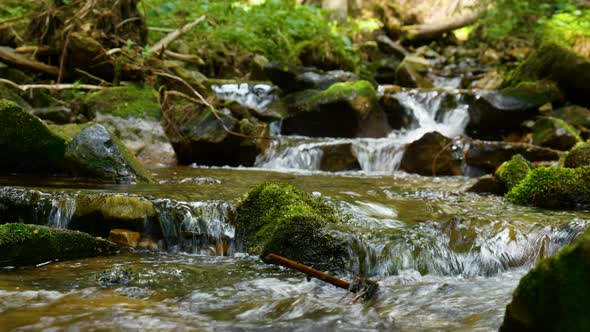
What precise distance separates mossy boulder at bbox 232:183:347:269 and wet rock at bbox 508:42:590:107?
7.90 metres

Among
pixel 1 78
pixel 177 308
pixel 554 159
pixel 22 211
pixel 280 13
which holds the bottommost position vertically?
pixel 177 308

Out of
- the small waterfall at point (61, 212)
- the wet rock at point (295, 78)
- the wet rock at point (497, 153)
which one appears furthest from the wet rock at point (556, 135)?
the small waterfall at point (61, 212)

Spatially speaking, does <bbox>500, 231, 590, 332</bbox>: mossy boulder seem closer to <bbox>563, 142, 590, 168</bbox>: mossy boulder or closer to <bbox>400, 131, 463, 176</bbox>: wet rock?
<bbox>563, 142, 590, 168</bbox>: mossy boulder

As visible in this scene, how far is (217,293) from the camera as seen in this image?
359 cm

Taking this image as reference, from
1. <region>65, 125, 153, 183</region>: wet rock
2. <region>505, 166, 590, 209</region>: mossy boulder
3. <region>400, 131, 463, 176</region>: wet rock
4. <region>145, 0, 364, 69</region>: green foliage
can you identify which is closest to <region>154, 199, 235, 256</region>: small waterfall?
<region>65, 125, 153, 183</region>: wet rock

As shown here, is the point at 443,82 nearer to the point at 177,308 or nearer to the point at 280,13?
the point at 280,13

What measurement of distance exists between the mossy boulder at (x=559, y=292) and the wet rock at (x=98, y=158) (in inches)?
204

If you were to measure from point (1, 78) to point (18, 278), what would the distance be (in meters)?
6.20

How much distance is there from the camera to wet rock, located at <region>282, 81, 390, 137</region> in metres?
11.3

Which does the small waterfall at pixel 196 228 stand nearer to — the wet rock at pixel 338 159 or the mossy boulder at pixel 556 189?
the mossy boulder at pixel 556 189

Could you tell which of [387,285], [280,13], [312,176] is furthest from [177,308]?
[280,13]

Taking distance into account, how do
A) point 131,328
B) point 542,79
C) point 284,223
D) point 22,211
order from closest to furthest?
point 131,328, point 284,223, point 22,211, point 542,79

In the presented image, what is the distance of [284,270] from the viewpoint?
4.14m

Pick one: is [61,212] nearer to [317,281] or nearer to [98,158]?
[98,158]
